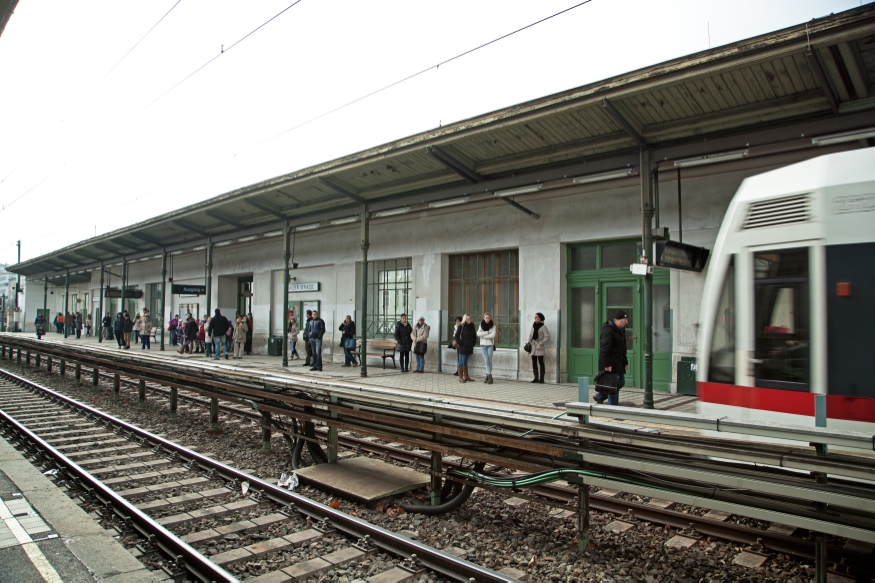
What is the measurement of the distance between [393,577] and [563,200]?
10.6 metres

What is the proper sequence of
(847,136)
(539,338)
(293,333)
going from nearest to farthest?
(847,136), (539,338), (293,333)

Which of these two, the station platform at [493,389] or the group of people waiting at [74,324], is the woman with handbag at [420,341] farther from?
the group of people waiting at [74,324]

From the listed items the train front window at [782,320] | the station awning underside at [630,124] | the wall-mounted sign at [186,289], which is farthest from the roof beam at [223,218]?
the train front window at [782,320]

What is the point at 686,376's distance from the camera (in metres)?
10.8

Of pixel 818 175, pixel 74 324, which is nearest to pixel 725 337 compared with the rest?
pixel 818 175

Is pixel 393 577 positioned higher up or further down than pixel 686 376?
further down

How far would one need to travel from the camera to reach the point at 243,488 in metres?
5.85

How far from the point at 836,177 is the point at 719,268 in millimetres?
1208

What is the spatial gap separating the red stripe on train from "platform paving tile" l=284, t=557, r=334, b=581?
3.76 metres

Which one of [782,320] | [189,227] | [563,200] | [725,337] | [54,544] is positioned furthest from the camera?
[189,227]

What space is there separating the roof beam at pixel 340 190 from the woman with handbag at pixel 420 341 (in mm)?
3462

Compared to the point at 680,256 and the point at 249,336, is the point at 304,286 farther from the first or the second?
the point at 680,256

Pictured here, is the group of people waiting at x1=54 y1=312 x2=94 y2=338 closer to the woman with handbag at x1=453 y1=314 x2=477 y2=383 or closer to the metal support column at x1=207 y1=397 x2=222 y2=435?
the woman with handbag at x1=453 y1=314 x2=477 y2=383

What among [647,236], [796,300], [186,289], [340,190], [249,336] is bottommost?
[249,336]
